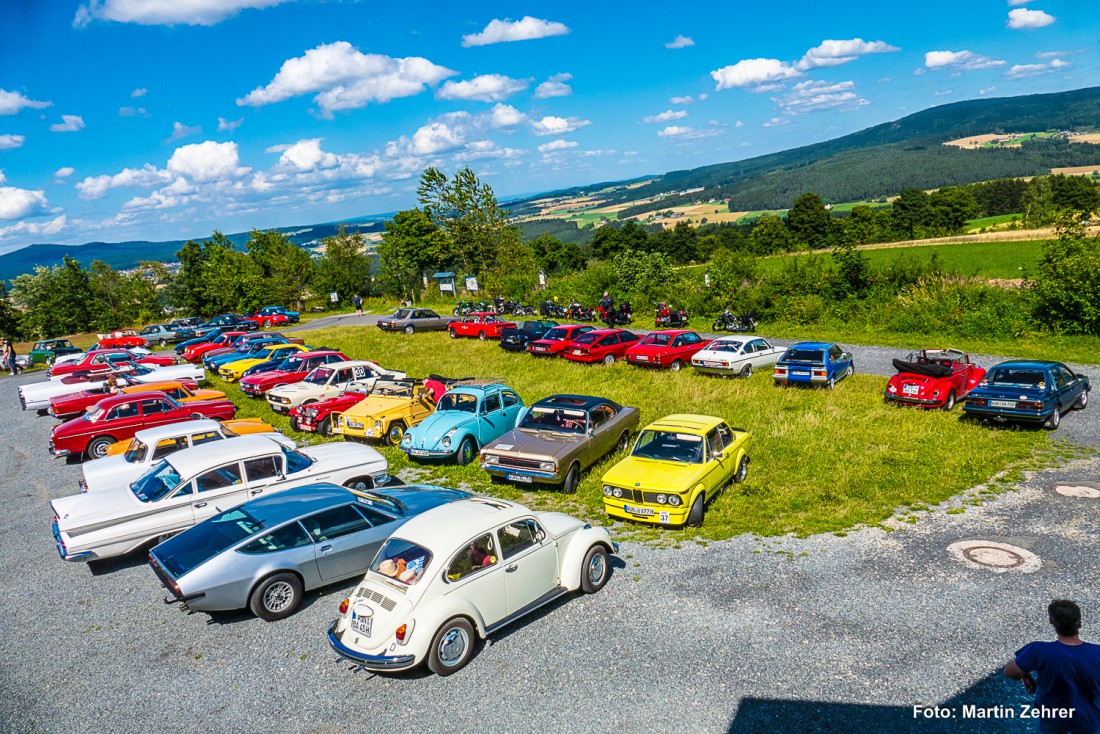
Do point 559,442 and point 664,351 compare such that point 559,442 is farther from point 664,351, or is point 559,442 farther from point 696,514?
point 664,351

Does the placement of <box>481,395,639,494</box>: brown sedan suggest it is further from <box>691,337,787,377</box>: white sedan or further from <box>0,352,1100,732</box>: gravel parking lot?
<box>691,337,787,377</box>: white sedan

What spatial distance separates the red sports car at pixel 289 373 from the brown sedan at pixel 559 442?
10824 millimetres

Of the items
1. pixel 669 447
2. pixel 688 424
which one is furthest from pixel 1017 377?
pixel 669 447

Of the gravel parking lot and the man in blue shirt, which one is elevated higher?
the man in blue shirt

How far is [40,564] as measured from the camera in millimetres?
10750

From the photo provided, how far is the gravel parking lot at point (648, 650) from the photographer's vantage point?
642 cm

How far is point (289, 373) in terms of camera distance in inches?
882

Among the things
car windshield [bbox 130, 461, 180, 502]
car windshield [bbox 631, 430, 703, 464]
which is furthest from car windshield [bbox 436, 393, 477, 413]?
car windshield [bbox 130, 461, 180, 502]

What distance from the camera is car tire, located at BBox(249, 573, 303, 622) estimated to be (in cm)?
822

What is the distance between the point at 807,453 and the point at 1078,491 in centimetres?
466

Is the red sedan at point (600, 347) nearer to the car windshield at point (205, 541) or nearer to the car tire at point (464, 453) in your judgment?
the car tire at point (464, 453)

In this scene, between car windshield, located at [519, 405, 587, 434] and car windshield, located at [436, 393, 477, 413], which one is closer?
car windshield, located at [519, 405, 587, 434]

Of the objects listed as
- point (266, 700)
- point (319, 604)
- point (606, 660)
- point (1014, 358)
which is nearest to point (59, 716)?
point (266, 700)

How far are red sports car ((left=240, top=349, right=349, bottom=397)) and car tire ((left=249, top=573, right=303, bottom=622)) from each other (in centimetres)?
1436
